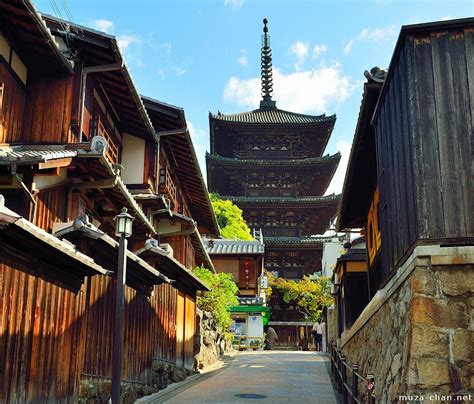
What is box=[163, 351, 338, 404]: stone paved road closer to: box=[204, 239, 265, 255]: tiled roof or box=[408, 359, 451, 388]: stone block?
box=[408, 359, 451, 388]: stone block

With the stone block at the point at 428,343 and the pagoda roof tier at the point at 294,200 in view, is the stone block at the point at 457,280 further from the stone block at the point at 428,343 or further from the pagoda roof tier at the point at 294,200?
the pagoda roof tier at the point at 294,200

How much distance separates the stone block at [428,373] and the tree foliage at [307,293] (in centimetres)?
3665

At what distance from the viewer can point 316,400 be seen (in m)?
13.2

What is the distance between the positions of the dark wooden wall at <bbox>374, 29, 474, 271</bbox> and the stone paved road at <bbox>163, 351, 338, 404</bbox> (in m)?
6.77

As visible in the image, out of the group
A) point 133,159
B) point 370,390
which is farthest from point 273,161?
point 370,390

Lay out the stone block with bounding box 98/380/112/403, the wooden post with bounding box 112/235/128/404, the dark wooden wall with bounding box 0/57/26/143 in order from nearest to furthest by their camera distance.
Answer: the wooden post with bounding box 112/235/128/404 → the dark wooden wall with bounding box 0/57/26/143 → the stone block with bounding box 98/380/112/403

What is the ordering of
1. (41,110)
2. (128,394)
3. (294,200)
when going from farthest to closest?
(294,200)
(128,394)
(41,110)

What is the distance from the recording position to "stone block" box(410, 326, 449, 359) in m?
6.85

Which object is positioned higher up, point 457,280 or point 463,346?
point 457,280

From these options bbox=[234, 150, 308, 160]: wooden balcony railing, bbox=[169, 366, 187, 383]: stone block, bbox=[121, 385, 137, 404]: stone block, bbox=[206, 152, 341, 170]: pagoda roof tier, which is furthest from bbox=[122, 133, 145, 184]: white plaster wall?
bbox=[234, 150, 308, 160]: wooden balcony railing

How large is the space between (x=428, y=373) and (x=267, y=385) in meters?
9.96

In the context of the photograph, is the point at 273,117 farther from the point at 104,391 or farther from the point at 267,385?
the point at 104,391

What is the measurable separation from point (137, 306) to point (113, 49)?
616 centimetres

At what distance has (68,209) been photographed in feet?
37.2
